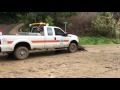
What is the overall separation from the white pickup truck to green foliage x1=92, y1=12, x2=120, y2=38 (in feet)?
30.8

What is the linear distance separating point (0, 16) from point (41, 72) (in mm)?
27577

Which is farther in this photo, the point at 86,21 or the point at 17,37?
the point at 86,21

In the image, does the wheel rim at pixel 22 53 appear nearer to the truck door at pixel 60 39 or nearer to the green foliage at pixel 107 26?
the truck door at pixel 60 39

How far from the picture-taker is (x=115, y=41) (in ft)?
69.3

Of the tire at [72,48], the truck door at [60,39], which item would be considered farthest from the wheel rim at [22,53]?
the tire at [72,48]

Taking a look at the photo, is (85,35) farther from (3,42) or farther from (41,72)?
(41,72)

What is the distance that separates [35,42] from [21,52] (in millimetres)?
1028

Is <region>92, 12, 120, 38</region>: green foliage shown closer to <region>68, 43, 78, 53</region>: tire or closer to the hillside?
<region>68, 43, 78, 53</region>: tire

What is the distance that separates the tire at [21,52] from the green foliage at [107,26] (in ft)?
43.7

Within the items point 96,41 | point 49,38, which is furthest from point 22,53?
point 96,41

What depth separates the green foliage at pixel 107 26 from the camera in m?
22.7

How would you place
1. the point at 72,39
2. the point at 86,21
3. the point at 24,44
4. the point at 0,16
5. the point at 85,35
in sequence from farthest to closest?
1. the point at 0,16
2. the point at 86,21
3. the point at 85,35
4. the point at 72,39
5. the point at 24,44
